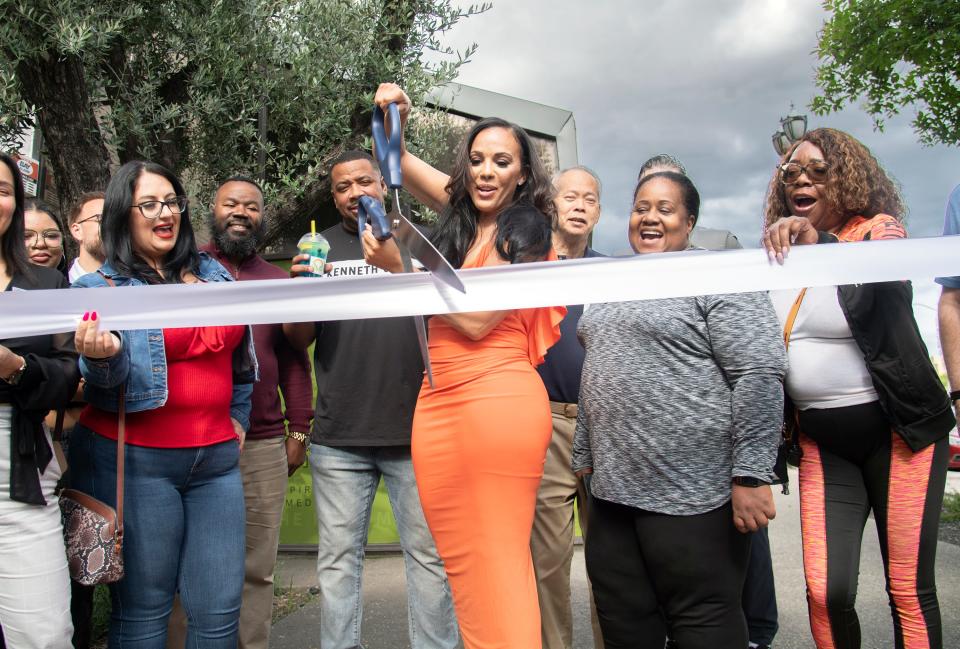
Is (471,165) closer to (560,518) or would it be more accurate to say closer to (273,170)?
(560,518)

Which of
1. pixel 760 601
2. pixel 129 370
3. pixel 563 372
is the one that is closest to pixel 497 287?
pixel 129 370

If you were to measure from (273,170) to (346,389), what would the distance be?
2.29m

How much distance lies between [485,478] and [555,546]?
140 cm

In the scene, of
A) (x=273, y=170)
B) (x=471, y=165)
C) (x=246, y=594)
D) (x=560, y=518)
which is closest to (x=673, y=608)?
(x=560, y=518)

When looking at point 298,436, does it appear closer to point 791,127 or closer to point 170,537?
point 170,537

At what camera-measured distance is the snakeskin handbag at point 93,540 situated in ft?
7.28

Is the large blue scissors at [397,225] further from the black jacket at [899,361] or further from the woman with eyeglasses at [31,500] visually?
the black jacket at [899,361]

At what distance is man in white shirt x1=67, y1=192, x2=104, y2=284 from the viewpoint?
→ 359 cm

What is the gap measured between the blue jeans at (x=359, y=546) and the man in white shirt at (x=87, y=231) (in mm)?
1600

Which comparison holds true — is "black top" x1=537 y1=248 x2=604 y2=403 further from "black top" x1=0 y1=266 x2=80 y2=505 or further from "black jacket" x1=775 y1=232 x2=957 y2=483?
"black top" x1=0 y1=266 x2=80 y2=505

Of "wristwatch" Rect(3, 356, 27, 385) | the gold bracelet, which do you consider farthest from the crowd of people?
the gold bracelet

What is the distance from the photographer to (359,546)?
300 cm

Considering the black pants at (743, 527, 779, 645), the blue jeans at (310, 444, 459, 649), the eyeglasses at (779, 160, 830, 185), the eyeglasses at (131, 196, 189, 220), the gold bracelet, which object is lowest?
the black pants at (743, 527, 779, 645)

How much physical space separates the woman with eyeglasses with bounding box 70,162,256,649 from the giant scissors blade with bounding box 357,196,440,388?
83cm
